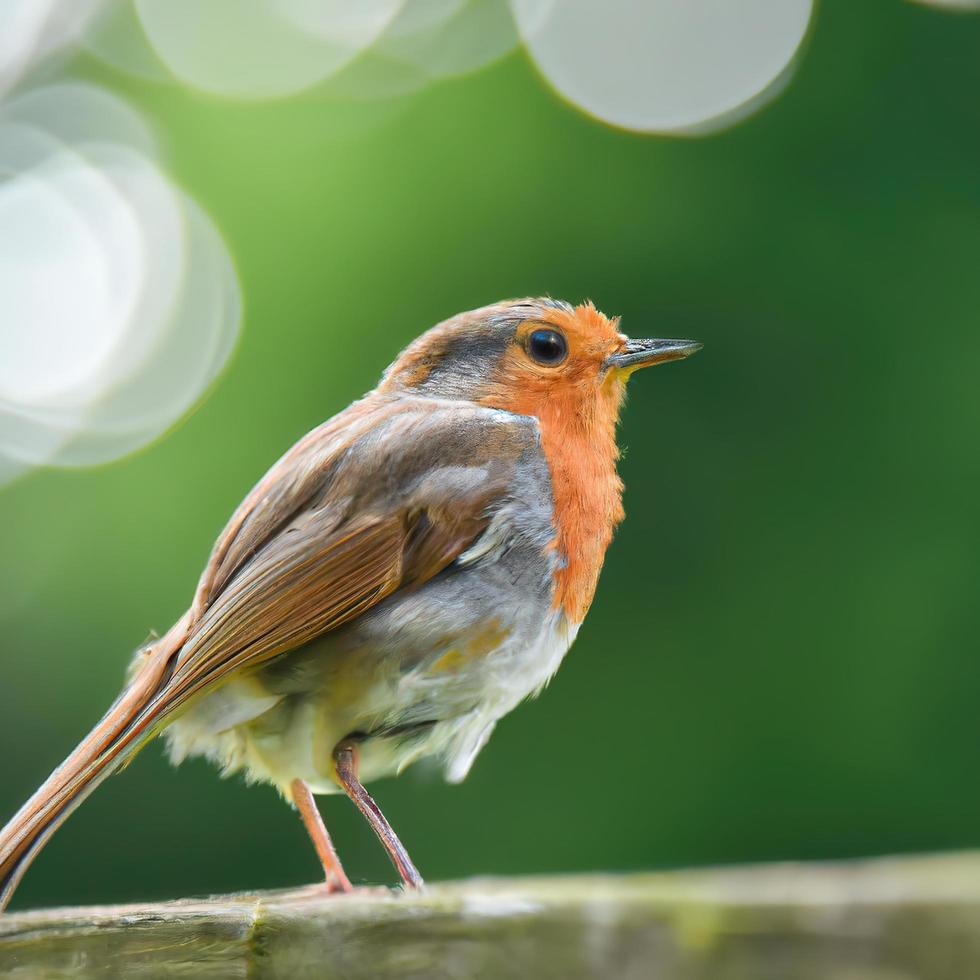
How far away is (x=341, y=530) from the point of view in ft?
8.00

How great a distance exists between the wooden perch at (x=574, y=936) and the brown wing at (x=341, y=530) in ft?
2.49

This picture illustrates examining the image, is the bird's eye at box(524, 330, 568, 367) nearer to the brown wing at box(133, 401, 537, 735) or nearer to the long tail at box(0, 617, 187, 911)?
the brown wing at box(133, 401, 537, 735)

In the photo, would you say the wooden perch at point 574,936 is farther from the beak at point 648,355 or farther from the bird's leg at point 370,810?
the beak at point 648,355

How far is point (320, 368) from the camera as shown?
18.6 ft

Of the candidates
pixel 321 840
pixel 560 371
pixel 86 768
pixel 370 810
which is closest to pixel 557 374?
pixel 560 371

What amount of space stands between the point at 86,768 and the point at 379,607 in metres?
0.65

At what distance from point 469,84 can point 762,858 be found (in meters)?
3.97

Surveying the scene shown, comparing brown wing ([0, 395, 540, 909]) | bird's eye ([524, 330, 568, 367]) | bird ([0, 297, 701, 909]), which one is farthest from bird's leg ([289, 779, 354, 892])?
bird's eye ([524, 330, 568, 367])

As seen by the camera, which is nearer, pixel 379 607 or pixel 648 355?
pixel 379 607

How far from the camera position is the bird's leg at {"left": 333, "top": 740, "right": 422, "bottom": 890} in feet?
7.91

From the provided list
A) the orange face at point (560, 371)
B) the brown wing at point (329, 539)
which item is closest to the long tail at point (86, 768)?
the brown wing at point (329, 539)

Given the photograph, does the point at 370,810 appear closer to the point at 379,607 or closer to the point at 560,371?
the point at 379,607

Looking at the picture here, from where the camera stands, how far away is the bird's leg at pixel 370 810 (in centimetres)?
241

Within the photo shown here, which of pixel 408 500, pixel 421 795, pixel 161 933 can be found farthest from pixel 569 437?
pixel 421 795
